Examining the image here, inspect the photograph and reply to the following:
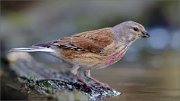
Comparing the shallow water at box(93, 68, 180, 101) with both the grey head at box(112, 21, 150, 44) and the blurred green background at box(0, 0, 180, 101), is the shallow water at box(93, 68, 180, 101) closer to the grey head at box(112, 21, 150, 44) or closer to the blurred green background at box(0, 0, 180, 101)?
the grey head at box(112, 21, 150, 44)

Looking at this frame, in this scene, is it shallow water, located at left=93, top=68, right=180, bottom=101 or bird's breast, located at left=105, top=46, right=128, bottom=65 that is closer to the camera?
shallow water, located at left=93, top=68, right=180, bottom=101

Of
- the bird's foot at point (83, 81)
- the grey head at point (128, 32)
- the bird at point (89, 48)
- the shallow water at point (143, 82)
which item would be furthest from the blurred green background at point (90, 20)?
the bird's foot at point (83, 81)

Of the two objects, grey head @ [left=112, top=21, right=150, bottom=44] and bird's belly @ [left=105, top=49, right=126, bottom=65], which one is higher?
grey head @ [left=112, top=21, right=150, bottom=44]

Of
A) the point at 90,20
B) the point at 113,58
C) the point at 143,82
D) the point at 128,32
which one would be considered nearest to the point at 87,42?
the point at 113,58

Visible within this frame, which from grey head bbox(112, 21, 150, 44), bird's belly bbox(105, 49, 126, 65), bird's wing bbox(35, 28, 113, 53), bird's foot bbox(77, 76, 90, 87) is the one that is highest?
grey head bbox(112, 21, 150, 44)

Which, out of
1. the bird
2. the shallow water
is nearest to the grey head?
the bird

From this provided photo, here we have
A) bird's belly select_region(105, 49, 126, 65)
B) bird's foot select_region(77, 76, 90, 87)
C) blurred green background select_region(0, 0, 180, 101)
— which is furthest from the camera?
blurred green background select_region(0, 0, 180, 101)

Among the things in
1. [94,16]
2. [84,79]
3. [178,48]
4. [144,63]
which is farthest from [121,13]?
[84,79]

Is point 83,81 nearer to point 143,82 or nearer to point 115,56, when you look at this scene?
point 115,56

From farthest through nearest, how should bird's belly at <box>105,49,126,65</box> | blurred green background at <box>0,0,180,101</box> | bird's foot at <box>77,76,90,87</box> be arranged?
1. blurred green background at <box>0,0,180,101</box>
2. bird's belly at <box>105,49,126,65</box>
3. bird's foot at <box>77,76,90,87</box>
